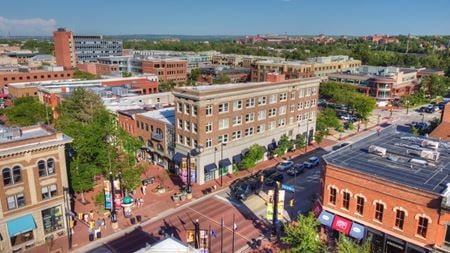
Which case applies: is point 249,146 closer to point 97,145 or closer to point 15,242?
point 97,145

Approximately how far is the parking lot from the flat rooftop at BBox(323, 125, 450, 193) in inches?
178

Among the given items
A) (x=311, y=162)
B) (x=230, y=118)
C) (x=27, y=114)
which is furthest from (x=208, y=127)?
(x=27, y=114)

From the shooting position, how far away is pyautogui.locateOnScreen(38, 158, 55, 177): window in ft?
125

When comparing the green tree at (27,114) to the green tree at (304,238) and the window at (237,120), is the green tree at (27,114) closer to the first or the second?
the window at (237,120)

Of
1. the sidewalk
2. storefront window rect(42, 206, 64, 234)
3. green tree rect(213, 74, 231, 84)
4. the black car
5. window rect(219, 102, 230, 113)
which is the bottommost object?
the sidewalk

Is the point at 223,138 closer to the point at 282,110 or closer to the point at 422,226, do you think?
the point at 282,110

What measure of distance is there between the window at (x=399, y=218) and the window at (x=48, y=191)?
117ft

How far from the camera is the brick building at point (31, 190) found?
3606 centimetres

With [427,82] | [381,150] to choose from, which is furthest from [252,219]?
[427,82]

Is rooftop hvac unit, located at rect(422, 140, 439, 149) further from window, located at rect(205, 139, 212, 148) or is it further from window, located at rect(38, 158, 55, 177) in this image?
window, located at rect(38, 158, 55, 177)

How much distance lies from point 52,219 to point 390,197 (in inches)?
1411

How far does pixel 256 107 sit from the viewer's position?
63.3m

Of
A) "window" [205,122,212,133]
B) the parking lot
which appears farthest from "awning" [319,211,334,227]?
"window" [205,122,212,133]

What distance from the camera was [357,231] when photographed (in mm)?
36188
